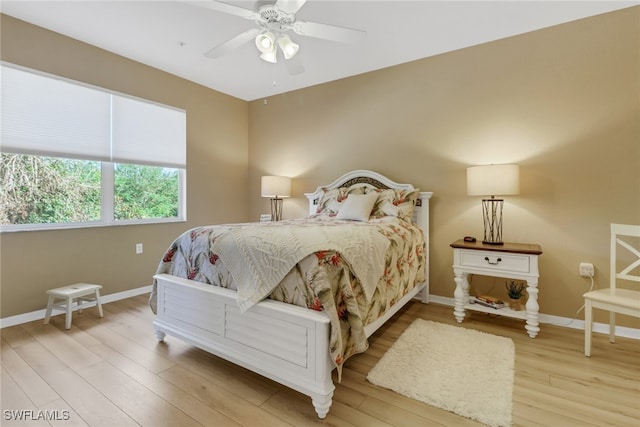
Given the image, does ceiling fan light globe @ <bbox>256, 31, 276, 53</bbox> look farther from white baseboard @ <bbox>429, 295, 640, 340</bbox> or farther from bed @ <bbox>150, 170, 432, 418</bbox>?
white baseboard @ <bbox>429, 295, 640, 340</bbox>

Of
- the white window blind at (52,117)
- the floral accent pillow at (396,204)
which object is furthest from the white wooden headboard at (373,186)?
the white window blind at (52,117)

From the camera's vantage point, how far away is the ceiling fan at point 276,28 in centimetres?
181

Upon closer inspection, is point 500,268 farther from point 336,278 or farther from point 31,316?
point 31,316

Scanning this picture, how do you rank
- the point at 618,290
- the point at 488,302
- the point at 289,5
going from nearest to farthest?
the point at 289,5 < the point at 618,290 < the point at 488,302

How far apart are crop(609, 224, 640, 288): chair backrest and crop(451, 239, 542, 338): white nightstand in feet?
1.49

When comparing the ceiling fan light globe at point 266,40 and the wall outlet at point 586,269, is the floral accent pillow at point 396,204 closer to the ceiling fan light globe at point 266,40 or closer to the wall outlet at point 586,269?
the wall outlet at point 586,269

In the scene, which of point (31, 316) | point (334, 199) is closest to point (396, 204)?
point (334, 199)

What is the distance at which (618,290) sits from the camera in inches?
83.0

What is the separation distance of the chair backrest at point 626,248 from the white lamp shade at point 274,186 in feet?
10.8

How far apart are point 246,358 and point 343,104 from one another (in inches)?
125

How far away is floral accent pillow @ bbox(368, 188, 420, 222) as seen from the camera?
117 inches

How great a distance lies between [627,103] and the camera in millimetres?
2326

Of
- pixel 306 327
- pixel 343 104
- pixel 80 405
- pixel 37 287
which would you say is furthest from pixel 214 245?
pixel 343 104

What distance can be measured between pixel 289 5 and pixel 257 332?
198 cm
